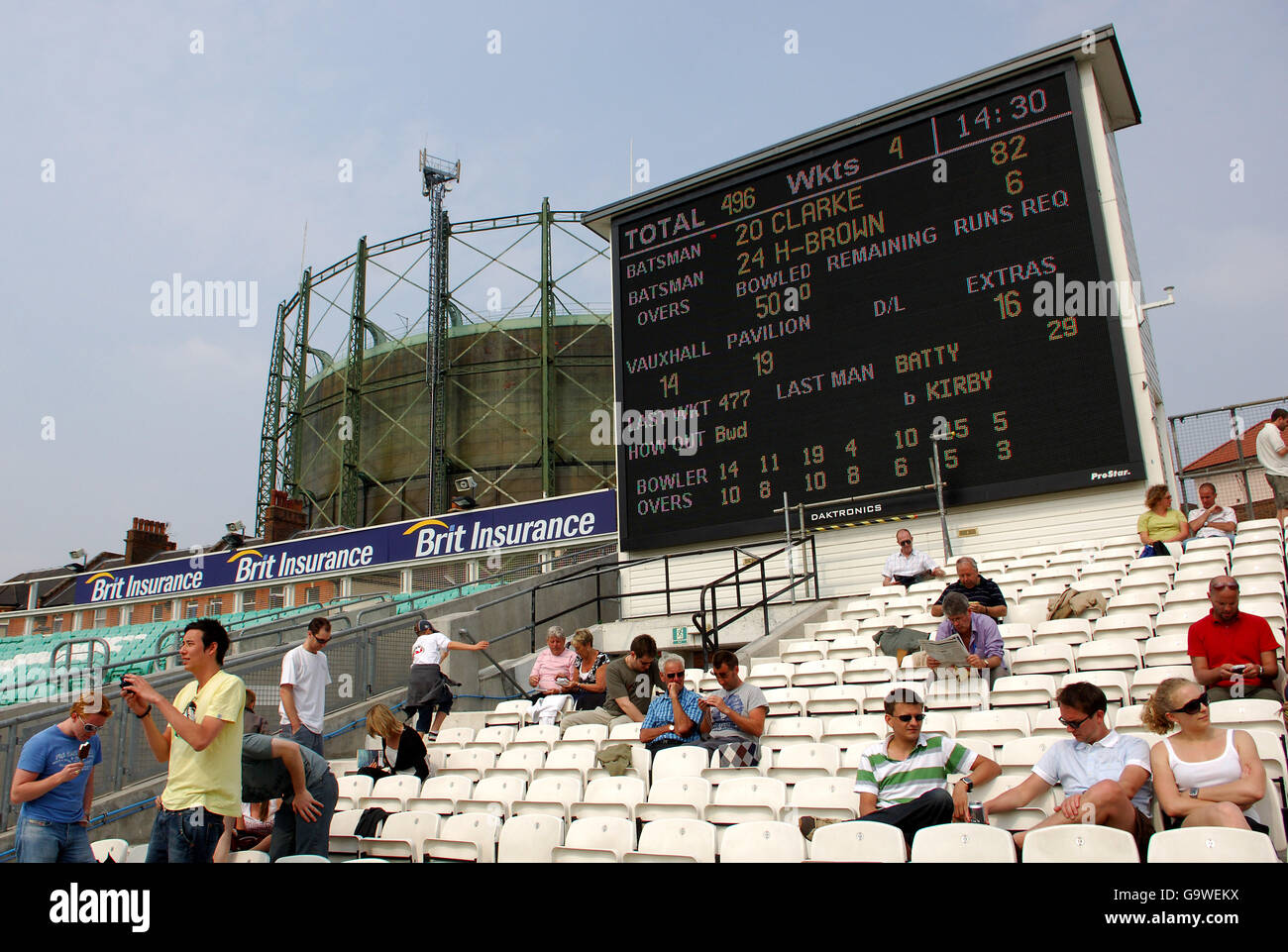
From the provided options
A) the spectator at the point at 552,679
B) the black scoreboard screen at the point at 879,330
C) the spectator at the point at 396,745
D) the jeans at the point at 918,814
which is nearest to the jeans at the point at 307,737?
the spectator at the point at 396,745

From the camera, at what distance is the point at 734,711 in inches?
256

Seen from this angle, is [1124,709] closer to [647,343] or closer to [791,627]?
[791,627]

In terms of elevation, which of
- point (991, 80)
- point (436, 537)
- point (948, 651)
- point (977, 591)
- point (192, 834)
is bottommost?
point (192, 834)

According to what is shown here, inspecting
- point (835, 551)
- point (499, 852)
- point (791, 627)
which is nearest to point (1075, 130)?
point (835, 551)

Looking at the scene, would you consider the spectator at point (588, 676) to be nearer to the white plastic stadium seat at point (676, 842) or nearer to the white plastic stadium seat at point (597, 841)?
the white plastic stadium seat at point (597, 841)

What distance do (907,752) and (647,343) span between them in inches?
388

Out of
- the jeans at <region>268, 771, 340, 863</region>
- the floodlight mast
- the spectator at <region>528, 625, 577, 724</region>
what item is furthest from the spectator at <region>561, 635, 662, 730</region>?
the floodlight mast

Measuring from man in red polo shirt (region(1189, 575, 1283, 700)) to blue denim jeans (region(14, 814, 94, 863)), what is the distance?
618cm

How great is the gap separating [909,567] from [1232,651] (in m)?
→ 5.07

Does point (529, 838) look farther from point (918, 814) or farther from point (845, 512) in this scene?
point (845, 512)

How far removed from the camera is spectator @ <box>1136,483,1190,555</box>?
921 cm

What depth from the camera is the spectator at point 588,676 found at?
8891 millimetres

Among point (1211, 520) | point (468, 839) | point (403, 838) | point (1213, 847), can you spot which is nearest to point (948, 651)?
point (1213, 847)

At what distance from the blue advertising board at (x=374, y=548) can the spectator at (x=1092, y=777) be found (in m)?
12.8
